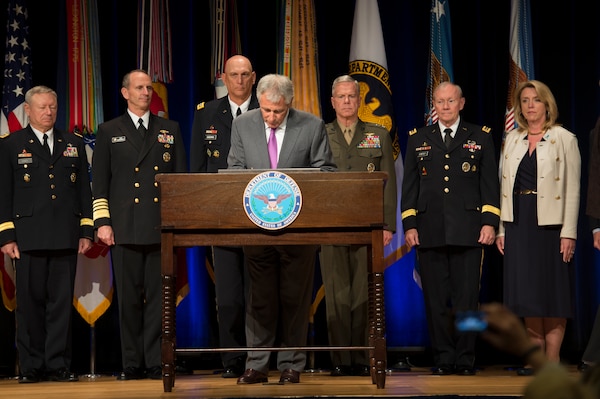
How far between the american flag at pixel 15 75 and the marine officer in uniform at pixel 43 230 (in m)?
0.52

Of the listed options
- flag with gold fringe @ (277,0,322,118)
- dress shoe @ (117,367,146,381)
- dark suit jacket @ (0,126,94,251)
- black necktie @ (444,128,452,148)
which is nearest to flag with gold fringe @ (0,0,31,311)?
dark suit jacket @ (0,126,94,251)

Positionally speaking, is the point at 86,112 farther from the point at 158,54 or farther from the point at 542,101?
the point at 542,101

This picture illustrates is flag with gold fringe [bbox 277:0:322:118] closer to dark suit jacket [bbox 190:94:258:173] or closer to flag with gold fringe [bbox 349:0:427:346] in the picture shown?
flag with gold fringe [bbox 349:0:427:346]

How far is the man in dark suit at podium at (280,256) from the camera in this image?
14.6 feet

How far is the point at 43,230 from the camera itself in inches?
211

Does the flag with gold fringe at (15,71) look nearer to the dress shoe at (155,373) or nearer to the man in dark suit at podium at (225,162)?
the man in dark suit at podium at (225,162)

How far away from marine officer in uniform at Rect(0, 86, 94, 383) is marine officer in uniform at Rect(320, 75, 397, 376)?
1.47 meters

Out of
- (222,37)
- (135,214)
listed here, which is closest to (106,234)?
(135,214)

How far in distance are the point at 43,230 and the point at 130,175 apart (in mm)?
598

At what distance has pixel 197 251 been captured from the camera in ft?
20.9

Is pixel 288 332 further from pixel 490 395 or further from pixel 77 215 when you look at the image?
pixel 77 215

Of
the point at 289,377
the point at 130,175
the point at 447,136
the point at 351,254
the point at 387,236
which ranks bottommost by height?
the point at 289,377

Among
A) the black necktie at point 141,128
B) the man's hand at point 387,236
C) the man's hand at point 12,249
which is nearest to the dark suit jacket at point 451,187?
the man's hand at point 387,236

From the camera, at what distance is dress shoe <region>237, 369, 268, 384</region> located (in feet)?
15.0
